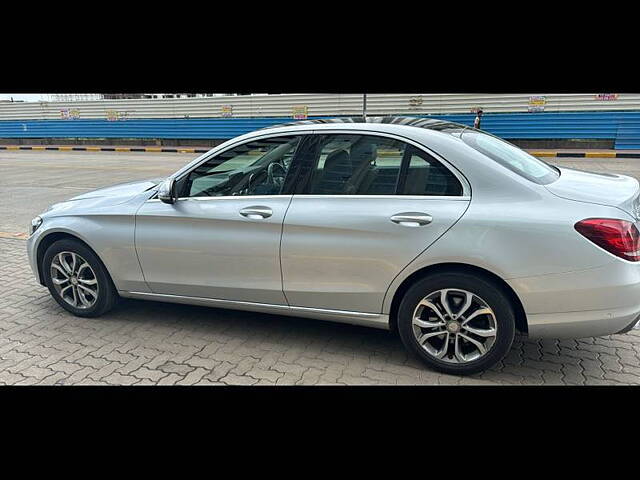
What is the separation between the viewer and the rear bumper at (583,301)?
8.01 feet

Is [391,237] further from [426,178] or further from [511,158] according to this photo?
[511,158]

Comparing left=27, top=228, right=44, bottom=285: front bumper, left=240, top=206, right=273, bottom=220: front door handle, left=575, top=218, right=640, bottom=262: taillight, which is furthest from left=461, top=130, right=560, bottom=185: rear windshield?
left=27, top=228, right=44, bottom=285: front bumper

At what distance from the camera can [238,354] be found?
125 inches

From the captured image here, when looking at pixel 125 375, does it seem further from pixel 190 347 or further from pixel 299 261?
pixel 299 261

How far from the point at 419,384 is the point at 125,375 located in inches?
76.0

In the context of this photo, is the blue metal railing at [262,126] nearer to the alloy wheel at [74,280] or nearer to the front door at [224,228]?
the front door at [224,228]

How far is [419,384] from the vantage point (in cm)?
278

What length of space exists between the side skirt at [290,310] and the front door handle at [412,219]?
0.64 m

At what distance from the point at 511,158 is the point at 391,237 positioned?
103cm

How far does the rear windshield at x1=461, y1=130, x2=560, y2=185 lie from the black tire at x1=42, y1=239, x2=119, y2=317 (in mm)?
2976

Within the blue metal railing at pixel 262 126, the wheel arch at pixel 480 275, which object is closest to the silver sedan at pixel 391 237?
the wheel arch at pixel 480 275

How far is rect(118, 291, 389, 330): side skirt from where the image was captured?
2953 millimetres

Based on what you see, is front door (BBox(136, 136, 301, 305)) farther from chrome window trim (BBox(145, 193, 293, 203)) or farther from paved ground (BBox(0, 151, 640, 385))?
paved ground (BBox(0, 151, 640, 385))

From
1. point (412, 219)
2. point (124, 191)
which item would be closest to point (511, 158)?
point (412, 219)
